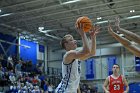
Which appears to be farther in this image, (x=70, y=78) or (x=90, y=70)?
(x=90, y=70)

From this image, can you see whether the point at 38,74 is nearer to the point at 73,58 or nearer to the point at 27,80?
the point at 27,80

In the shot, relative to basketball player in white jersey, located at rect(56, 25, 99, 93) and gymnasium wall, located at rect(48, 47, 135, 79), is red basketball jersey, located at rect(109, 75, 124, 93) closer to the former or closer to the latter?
basketball player in white jersey, located at rect(56, 25, 99, 93)

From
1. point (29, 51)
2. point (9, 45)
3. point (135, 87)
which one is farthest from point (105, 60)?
point (9, 45)

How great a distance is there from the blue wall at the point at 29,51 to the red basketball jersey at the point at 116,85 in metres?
18.8

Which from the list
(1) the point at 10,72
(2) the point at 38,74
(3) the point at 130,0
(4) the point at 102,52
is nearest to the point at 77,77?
(3) the point at 130,0

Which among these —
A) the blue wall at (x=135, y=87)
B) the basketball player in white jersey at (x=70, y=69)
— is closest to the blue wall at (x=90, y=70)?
the blue wall at (x=135, y=87)

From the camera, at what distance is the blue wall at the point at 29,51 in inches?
1027

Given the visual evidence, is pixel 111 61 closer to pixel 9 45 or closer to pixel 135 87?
pixel 135 87

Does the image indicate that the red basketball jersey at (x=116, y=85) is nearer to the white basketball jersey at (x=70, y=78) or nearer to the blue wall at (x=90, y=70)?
the white basketball jersey at (x=70, y=78)

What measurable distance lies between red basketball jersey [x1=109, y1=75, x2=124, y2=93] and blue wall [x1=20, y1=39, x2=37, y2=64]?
61.7ft

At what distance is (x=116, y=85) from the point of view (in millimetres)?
7801

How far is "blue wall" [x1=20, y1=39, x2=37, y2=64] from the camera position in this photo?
26.1 meters

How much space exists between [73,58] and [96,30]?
2.12ft

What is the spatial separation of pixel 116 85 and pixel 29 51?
1982cm
